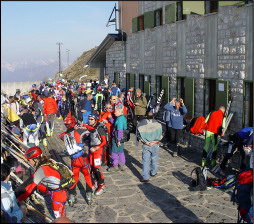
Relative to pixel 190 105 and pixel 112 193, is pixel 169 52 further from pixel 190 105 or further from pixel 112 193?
pixel 112 193

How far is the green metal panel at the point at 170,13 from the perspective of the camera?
44.5ft

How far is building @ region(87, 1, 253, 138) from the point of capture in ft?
32.3

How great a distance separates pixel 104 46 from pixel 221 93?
1384 cm

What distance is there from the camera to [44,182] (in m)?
5.09

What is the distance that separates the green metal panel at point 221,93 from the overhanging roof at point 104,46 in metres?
9.69

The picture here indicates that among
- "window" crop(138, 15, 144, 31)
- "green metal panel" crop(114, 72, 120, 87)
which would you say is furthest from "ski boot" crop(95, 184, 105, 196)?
"green metal panel" crop(114, 72, 120, 87)

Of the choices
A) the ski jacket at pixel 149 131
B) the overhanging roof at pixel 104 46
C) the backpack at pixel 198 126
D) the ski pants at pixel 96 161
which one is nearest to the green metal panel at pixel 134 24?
the overhanging roof at pixel 104 46

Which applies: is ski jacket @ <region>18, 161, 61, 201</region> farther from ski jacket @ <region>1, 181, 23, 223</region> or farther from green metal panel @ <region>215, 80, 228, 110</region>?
green metal panel @ <region>215, 80, 228, 110</region>

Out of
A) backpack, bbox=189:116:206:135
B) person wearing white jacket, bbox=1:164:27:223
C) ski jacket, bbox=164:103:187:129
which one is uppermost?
ski jacket, bbox=164:103:187:129

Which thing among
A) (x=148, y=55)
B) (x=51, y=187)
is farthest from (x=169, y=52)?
(x=51, y=187)

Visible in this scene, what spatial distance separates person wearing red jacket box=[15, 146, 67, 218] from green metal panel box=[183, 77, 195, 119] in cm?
807

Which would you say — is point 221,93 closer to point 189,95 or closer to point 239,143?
point 189,95

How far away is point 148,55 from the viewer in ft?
54.4

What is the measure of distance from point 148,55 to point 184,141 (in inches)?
245
